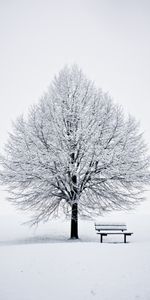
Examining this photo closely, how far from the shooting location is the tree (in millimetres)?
13914

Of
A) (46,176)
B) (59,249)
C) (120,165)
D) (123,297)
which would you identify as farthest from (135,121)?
(123,297)

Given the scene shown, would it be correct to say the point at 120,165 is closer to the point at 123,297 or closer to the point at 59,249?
the point at 59,249

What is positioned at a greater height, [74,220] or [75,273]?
[74,220]

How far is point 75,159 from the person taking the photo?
14734mm

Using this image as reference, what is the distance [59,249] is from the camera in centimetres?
946

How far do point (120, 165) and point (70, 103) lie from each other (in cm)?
471

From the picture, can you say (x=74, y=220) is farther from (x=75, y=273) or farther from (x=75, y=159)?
(x=75, y=273)

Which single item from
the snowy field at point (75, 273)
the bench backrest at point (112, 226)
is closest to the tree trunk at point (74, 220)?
the bench backrest at point (112, 226)

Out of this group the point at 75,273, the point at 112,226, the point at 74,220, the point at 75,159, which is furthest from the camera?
the point at 74,220

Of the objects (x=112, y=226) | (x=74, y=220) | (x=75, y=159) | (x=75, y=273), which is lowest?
(x=75, y=273)

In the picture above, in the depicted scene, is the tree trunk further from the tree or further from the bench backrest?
the bench backrest

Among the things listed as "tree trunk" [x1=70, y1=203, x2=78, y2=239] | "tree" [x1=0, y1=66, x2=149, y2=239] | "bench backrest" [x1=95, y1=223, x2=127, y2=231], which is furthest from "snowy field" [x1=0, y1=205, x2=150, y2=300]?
"tree trunk" [x1=70, y1=203, x2=78, y2=239]

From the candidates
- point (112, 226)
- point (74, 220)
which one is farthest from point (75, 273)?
point (74, 220)

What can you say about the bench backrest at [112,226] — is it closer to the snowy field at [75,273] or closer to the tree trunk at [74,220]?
the tree trunk at [74,220]
